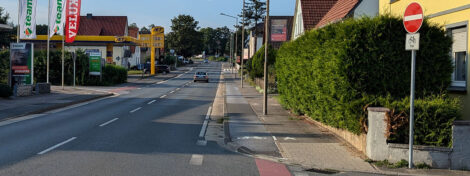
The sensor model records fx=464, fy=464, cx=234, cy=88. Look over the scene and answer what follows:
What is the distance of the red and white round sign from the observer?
824 centimetres

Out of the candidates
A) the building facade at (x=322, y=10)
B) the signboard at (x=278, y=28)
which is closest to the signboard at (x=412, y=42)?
the building facade at (x=322, y=10)

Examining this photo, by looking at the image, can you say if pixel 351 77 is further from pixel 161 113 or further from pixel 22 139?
pixel 161 113

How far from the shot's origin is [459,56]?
11.2 meters

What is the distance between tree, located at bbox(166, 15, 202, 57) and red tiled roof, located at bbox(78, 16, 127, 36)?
52245 mm

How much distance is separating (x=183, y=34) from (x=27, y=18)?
102432mm

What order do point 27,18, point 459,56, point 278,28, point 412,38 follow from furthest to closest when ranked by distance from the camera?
point 27,18
point 278,28
point 459,56
point 412,38

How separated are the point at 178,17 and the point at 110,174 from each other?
126323 mm

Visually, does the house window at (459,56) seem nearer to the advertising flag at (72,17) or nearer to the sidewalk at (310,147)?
the sidewalk at (310,147)

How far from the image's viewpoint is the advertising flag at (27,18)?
29.3m

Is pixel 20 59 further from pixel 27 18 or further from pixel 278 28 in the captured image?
pixel 278 28

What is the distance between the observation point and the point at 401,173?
822cm

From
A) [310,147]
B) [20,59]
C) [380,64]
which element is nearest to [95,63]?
[20,59]

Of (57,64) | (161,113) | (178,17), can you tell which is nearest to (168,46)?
(178,17)

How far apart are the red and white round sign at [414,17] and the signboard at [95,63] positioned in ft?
121
